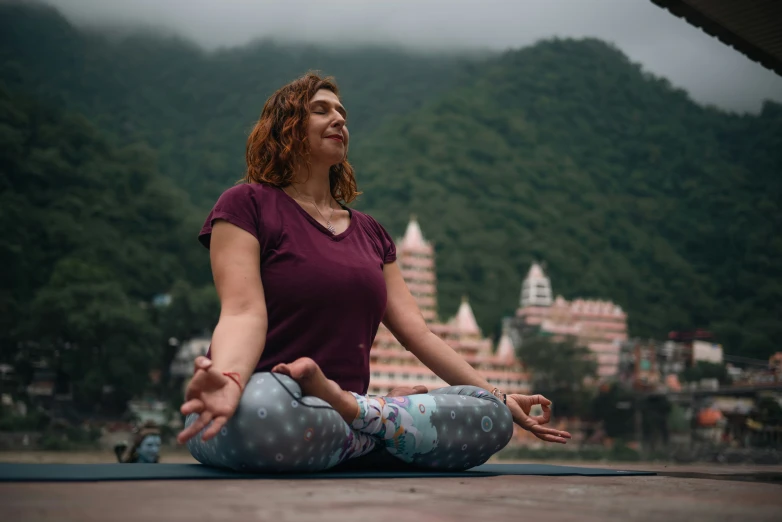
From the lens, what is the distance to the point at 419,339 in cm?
230

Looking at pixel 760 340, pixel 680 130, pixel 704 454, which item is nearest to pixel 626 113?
pixel 680 130

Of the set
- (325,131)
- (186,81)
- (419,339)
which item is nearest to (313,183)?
(325,131)

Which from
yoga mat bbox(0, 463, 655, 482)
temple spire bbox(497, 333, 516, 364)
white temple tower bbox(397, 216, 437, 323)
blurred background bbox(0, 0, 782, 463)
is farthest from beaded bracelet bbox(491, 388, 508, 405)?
temple spire bbox(497, 333, 516, 364)

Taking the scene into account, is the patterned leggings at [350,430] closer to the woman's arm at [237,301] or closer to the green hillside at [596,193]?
the woman's arm at [237,301]

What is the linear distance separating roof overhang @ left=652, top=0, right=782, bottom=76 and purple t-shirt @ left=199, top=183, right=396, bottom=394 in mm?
2352

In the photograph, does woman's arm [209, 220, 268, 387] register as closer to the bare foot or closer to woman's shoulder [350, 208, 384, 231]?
the bare foot

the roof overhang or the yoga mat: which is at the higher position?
the roof overhang

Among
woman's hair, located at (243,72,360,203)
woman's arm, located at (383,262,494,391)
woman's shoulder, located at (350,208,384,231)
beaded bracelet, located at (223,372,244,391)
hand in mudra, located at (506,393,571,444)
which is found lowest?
hand in mudra, located at (506,393,571,444)

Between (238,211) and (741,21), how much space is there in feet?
9.85

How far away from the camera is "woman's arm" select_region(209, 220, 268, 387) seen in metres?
1.78

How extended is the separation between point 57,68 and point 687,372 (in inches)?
1588

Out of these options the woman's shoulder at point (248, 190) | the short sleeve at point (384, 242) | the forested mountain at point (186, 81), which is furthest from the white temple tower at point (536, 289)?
the woman's shoulder at point (248, 190)

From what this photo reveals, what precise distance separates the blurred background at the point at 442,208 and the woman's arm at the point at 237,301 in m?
22.9

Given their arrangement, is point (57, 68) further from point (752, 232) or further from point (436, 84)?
point (752, 232)
